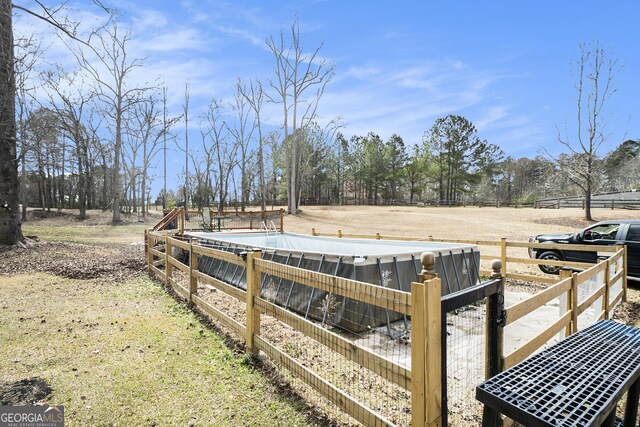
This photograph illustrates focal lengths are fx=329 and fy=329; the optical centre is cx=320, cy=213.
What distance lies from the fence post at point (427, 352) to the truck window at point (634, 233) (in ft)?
29.3

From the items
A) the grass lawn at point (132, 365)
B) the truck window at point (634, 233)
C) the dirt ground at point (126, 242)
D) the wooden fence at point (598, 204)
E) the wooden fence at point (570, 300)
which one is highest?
the wooden fence at point (598, 204)

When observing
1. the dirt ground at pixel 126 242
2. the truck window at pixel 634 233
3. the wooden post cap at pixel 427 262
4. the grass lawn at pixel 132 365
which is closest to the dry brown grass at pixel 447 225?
the dirt ground at pixel 126 242

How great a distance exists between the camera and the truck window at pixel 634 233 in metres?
7.71

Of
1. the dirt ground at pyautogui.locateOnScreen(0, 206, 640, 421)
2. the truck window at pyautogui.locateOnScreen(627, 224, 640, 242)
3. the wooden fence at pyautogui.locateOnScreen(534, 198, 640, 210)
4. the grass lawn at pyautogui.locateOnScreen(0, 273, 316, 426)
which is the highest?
the wooden fence at pyautogui.locateOnScreen(534, 198, 640, 210)

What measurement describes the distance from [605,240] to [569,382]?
8625mm

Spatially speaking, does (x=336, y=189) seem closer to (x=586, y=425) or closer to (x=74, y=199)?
(x=74, y=199)

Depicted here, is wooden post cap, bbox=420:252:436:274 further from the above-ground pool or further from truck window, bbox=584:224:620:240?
truck window, bbox=584:224:620:240

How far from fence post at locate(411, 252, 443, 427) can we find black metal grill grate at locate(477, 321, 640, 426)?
26 cm

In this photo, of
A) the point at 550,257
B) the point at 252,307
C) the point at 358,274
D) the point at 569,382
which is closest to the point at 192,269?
the point at 252,307

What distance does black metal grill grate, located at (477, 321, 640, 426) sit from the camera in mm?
1465

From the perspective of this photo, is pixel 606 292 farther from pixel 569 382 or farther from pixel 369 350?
pixel 369 350

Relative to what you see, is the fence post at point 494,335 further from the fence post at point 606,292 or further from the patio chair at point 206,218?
the patio chair at point 206,218

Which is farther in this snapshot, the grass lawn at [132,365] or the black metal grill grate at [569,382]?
the grass lawn at [132,365]

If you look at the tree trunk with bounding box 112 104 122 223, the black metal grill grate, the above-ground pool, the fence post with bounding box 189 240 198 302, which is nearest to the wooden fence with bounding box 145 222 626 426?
the black metal grill grate
